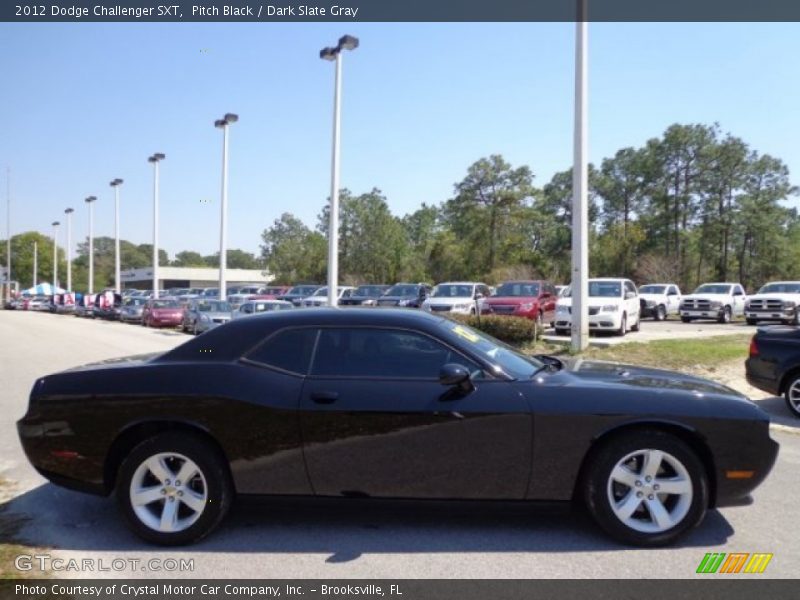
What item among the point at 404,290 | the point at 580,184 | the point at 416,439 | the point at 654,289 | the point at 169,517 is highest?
the point at 580,184

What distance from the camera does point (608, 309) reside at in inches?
714

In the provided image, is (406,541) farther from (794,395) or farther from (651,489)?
(794,395)

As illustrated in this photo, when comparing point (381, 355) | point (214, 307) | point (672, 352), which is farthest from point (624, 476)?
point (214, 307)

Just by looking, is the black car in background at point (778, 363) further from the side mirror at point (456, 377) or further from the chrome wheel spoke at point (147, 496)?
the chrome wheel spoke at point (147, 496)

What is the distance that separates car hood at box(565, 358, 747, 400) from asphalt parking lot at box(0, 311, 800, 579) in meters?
0.94

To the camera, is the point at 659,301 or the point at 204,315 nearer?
the point at 204,315

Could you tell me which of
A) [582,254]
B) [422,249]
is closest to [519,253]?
[422,249]

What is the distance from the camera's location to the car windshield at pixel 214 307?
2637cm

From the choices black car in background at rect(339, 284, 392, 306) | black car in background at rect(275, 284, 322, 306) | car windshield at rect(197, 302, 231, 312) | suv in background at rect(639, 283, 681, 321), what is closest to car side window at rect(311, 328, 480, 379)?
car windshield at rect(197, 302, 231, 312)

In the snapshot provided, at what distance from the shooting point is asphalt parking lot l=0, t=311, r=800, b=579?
3934 mm

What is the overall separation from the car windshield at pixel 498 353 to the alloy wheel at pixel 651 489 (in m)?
0.85

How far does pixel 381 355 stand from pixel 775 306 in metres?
24.0

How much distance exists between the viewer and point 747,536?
444cm
